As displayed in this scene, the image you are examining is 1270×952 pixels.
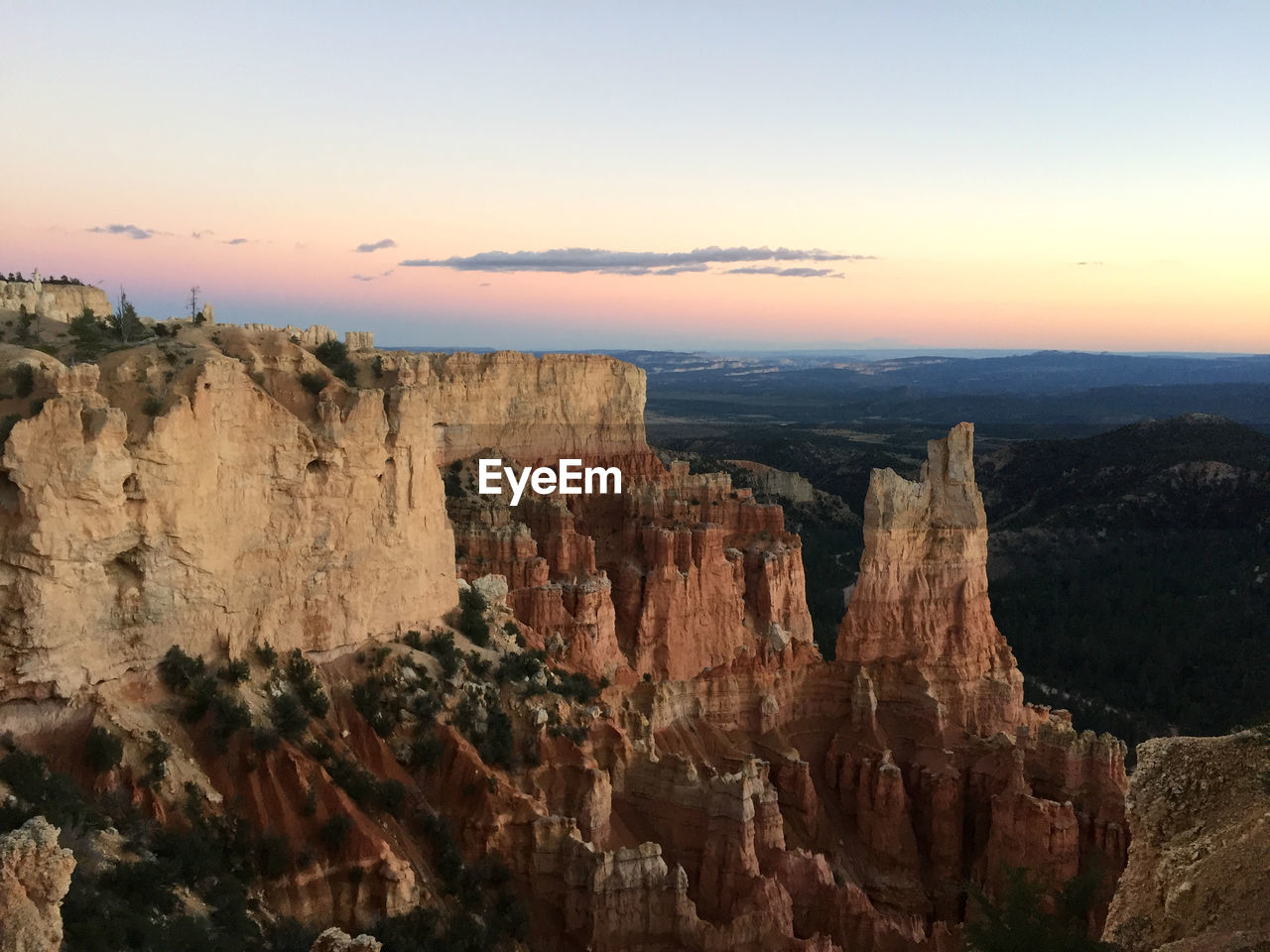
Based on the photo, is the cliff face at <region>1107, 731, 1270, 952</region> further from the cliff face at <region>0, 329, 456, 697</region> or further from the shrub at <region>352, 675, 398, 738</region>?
the cliff face at <region>0, 329, 456, 697</region>

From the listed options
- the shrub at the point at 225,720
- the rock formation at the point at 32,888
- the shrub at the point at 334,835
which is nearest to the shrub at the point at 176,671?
the shrub at the point at 225,720

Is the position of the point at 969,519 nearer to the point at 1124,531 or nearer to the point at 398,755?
the point at 398,755

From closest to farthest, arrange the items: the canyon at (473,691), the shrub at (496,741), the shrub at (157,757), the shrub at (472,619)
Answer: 1. the shrub at (157,757)
2. the canyon at (473,691)
3. the shrub at (496,741)
4. the shrub at (472,619)

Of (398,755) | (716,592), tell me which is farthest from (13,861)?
(716,592)

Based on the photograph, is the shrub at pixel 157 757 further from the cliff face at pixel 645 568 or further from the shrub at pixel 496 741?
the cliff face at pixel 645 568

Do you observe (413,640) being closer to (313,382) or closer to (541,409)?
(313,382)

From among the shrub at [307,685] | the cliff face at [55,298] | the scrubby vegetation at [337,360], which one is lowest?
the shrub at [307,685]

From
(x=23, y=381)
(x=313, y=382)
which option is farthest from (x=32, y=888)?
(x=313, y=382)
